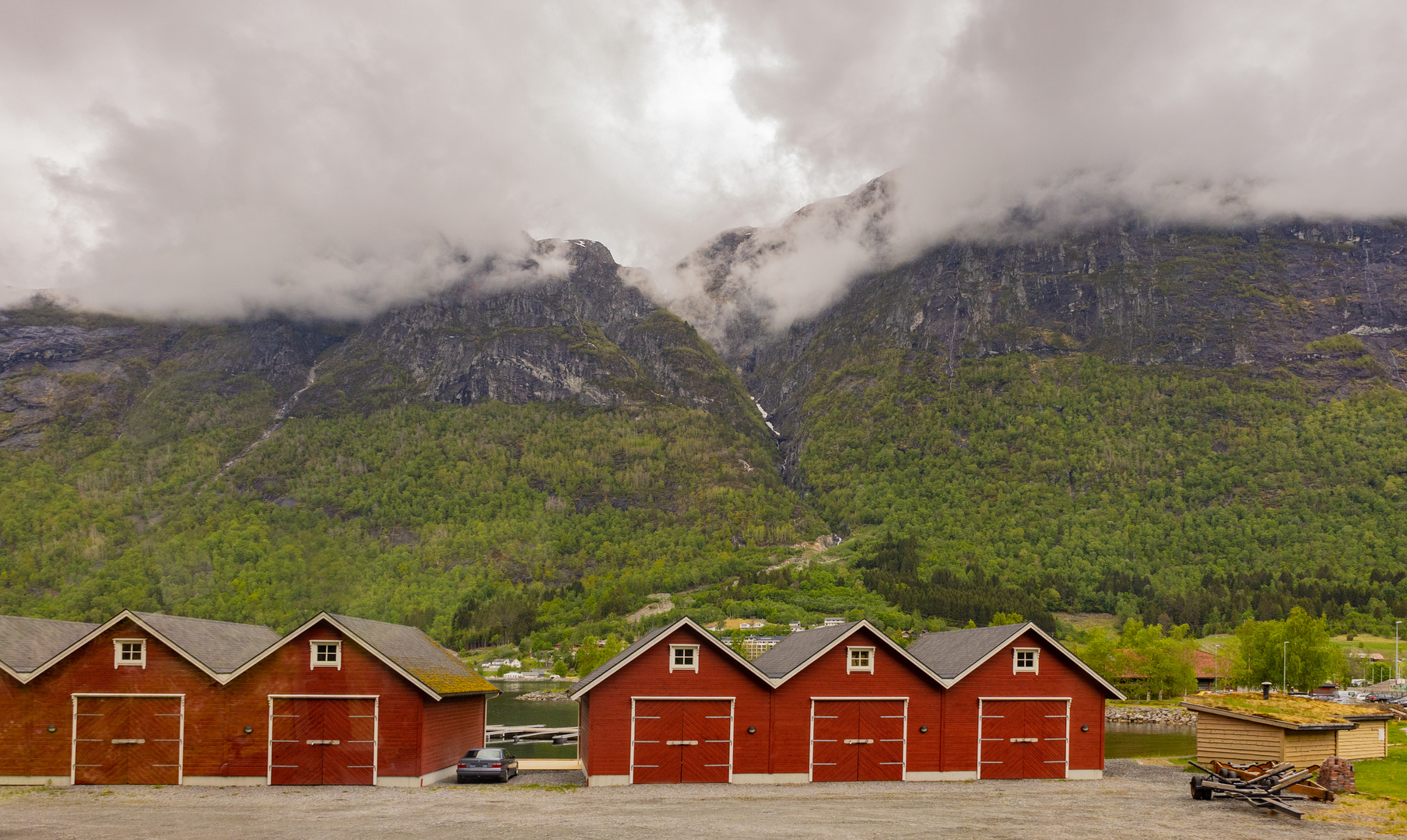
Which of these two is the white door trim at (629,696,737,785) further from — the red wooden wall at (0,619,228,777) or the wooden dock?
the wooden dock

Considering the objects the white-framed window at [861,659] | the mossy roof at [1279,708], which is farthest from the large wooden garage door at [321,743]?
the mossy roof at [1279,708]

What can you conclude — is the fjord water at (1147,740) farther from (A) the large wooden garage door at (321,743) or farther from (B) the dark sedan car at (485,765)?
(A) the large wooden garage door at (321,743)

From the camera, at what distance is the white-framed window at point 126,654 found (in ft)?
143

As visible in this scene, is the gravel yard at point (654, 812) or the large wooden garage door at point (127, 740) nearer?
the gravel yard at point (654, 812)

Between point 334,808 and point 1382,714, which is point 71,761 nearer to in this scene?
point 334,808

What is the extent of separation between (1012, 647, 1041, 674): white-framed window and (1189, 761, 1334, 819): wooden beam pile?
27.9 feet

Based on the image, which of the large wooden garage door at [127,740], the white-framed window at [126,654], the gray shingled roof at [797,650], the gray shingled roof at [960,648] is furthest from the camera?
the gray shingled roof at [960,648]

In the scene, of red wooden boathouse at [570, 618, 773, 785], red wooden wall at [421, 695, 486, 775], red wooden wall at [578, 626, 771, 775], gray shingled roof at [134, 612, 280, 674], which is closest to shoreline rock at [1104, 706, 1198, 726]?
red wooden wall at [578, 626, 771, 775]

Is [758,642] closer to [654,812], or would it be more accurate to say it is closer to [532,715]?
[532,715]

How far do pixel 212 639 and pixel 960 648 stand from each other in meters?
34.3

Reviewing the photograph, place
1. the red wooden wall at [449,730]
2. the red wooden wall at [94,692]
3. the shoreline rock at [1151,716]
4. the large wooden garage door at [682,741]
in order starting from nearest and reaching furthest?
the red wooden wall at [94,692] → the red wooden wall at [449,730] → the large wooden garage door at [682,741] → the shoreline rock at [1151,716]

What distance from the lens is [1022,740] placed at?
1863 inches

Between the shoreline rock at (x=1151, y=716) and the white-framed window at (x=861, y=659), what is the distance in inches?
2548

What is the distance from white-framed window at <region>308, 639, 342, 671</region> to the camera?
43.9 m
